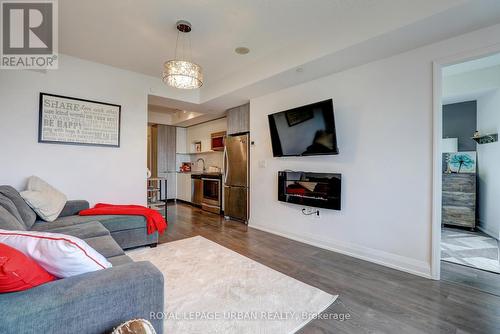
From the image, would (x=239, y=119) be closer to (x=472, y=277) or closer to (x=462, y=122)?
(x=472, y=277)

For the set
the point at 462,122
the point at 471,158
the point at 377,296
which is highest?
the point at 462,122

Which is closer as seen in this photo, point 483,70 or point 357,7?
point 357,7

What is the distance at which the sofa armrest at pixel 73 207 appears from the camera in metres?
3.04

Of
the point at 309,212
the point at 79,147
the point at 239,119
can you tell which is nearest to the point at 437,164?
the point at 309,212

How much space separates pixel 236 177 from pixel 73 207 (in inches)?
104

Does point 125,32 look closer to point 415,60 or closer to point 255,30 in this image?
point 255,30

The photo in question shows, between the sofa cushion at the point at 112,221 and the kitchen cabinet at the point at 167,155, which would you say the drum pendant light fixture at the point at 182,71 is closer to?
the sofa cushion at the point at 112,221

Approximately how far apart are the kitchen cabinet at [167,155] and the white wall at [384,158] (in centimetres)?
464

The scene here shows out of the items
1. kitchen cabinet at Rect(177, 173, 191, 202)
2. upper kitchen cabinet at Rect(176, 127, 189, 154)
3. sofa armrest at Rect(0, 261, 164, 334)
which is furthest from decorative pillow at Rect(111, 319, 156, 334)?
upper kitchen cabinet at Rect(176, 127, 189, 154)

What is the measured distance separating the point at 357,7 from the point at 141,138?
11.5ft

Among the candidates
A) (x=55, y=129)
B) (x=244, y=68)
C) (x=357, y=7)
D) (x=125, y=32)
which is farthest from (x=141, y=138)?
(x=357, y=7)

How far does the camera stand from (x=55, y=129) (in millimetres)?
3242

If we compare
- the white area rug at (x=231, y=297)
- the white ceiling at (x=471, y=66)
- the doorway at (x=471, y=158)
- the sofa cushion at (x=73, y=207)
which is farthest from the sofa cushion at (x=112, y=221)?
the white ceiling at (x=471, y=66)

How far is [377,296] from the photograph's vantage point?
2.06 metres
